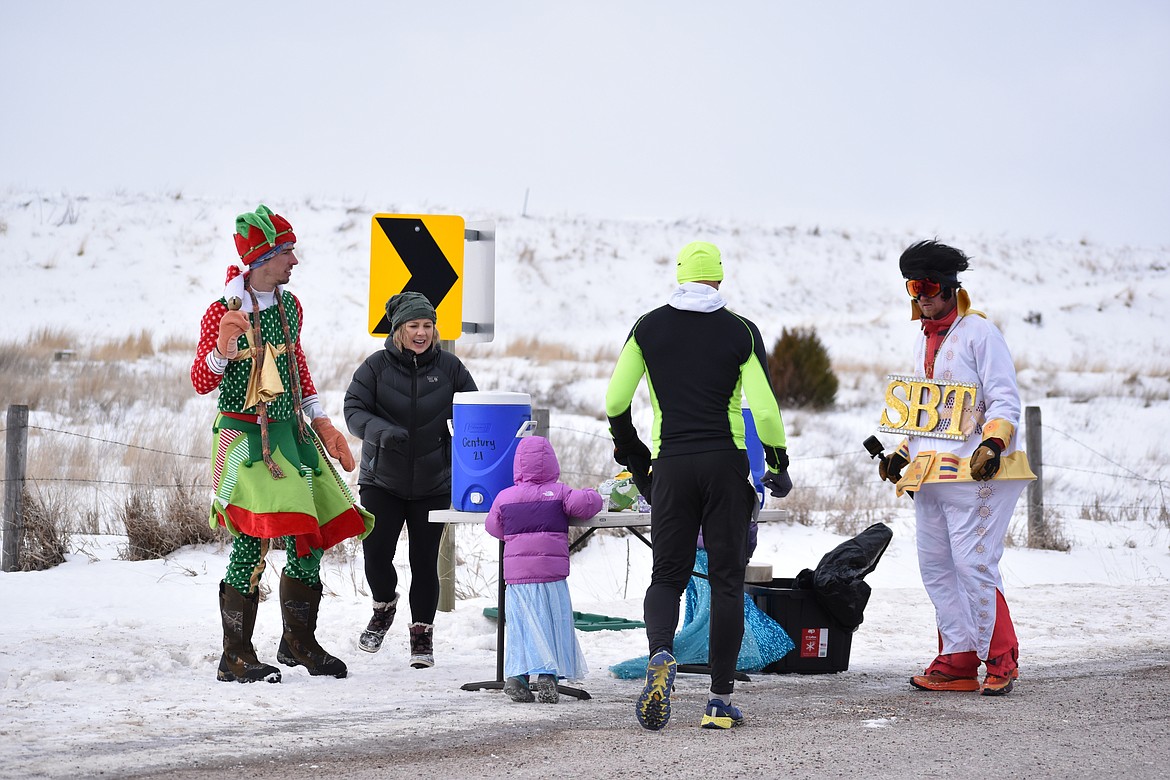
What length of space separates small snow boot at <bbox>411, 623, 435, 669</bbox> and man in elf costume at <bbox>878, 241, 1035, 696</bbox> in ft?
8.36

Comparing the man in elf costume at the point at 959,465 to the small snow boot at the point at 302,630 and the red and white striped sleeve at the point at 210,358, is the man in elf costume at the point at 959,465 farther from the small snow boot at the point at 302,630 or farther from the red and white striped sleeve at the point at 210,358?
the red and white striped sleeve at the point at 210,358

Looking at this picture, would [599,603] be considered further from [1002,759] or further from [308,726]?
[1002,759]

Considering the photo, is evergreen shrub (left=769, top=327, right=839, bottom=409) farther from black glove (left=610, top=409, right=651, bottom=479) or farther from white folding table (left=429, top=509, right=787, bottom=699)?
black glove (left=610, top=409, right=651, bottom=479)

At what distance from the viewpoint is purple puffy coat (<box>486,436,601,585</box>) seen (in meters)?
6.33

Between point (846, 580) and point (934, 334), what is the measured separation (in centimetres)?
139

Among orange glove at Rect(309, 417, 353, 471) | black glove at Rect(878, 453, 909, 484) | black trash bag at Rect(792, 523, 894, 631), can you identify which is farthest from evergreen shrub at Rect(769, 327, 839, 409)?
orange glove at Rect(309, 417, 353, 471)

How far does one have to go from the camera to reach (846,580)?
727 cm

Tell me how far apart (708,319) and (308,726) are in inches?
94.7

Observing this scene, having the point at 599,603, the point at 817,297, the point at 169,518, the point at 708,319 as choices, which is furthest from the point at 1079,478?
the point at 817,297

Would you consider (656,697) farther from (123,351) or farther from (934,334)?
(123,351)

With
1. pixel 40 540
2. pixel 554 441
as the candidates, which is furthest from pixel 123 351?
pixel 40 540

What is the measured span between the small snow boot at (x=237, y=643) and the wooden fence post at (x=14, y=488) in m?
4.08

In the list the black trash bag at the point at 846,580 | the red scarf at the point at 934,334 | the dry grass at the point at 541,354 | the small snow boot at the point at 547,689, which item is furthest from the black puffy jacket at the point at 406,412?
the dry grass at the point at 541,354

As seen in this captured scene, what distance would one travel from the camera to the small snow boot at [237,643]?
259 inches
